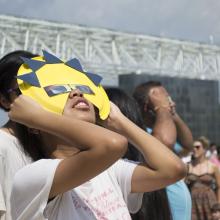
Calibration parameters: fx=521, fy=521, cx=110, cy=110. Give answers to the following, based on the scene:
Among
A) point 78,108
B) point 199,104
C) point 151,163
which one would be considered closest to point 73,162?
point 78,108

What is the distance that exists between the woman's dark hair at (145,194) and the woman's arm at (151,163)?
1.75 feet

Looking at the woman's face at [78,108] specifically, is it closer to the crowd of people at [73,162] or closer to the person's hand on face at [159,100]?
the crowd of people at [73,162]

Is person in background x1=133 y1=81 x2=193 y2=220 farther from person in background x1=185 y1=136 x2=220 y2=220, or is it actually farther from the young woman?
person in background x1=185 y1=136 x2=220 y2=220

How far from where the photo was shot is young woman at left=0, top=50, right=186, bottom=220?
1.64m

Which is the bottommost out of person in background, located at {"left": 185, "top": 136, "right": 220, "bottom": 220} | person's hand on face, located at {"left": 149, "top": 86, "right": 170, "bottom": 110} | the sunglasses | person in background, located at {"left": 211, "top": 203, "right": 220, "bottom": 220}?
person in background, located at {"left": 211, "top": 203, "right": 220, "bottom": 220}

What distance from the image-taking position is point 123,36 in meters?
35.1

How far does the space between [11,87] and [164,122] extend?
106cm

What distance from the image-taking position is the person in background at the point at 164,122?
2.97 m

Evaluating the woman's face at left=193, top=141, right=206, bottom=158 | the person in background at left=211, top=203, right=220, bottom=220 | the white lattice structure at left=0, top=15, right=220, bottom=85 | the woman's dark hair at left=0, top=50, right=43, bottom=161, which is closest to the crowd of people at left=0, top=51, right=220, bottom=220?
the woman's dark hair at left=0, top=50, right=43, bottom=161

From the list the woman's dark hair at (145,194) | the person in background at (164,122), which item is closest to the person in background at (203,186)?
the person in background at (164,122)

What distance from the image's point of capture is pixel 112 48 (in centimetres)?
3500

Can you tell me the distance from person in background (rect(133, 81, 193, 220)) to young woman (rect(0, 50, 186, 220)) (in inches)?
37.4

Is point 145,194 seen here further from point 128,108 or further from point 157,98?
point 157,98

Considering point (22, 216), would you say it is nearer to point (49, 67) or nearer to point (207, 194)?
point (49, 67)
